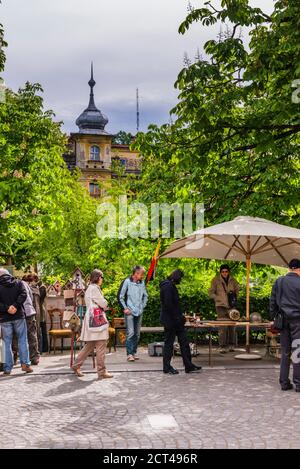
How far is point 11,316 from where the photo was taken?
12641 millimetres

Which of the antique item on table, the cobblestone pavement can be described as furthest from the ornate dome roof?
the cobblestone pavement

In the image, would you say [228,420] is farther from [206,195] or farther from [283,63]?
[206,195]

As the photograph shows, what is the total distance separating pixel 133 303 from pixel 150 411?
19.2 feet

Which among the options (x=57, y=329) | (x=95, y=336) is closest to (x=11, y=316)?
(x=95, y=336)

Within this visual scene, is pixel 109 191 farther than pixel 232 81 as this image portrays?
Yes

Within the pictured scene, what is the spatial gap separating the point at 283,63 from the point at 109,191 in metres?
19.9

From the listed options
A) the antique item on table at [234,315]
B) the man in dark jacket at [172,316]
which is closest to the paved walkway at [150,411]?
the man in dark jacket at [172,316]

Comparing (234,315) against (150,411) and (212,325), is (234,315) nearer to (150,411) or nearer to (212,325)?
(212,325)

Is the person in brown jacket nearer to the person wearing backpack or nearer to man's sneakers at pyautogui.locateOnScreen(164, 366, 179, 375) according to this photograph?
the person wearing backpack

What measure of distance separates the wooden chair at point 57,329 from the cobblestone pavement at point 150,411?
11.3 ft

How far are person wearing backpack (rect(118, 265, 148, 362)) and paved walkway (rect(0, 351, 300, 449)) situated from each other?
2.01 meters

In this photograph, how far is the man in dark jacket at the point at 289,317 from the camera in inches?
412

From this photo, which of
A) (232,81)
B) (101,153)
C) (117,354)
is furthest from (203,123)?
(101,153)

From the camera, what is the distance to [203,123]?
1524 centimetres
